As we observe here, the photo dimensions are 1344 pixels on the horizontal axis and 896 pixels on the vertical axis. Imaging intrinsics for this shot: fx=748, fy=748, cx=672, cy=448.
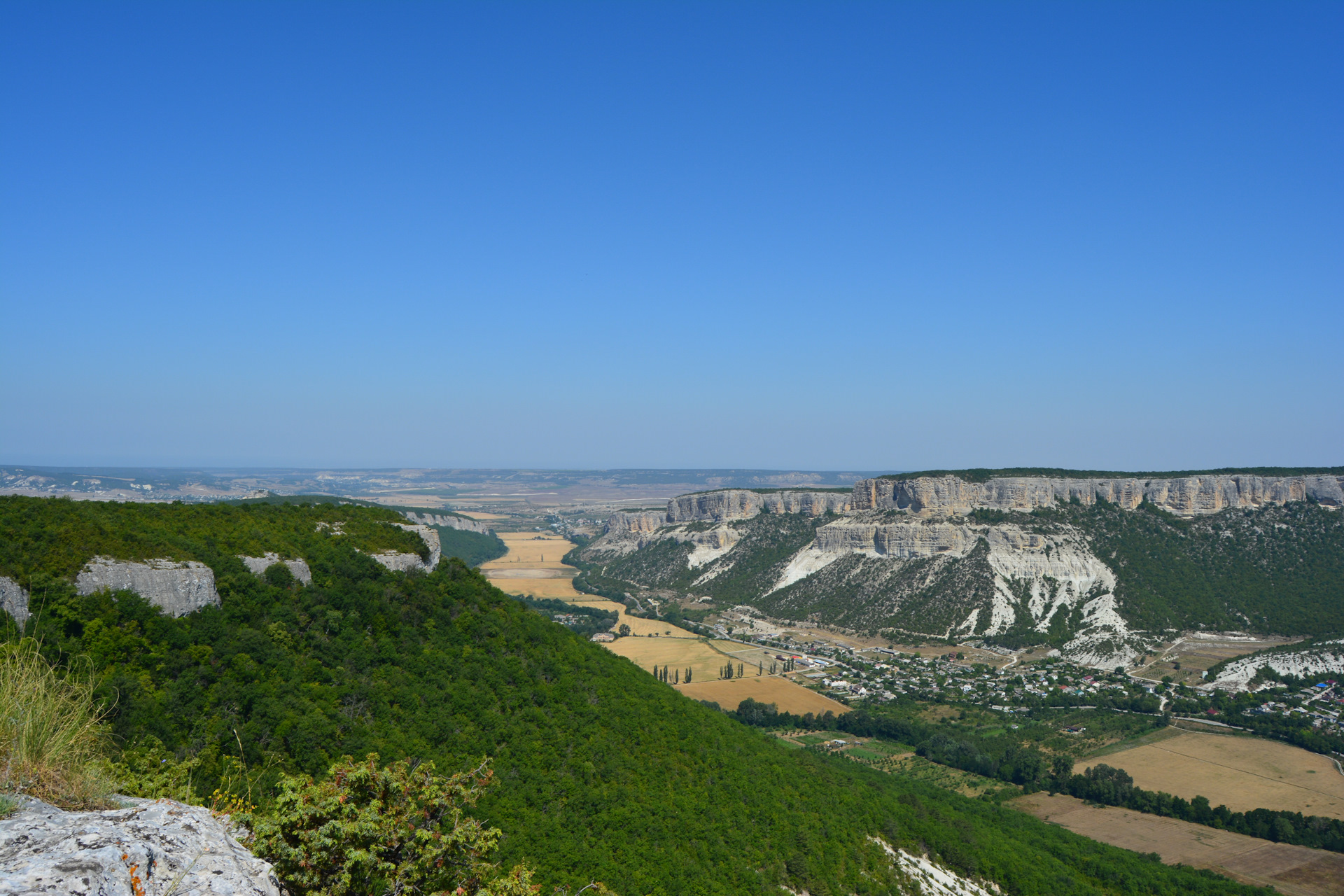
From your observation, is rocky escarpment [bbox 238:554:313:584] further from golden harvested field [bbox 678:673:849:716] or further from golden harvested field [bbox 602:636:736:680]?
golden harvested field [bbox 602:636:736:680]

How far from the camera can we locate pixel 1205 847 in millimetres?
53969

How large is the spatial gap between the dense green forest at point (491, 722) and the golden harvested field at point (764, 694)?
3941 cm

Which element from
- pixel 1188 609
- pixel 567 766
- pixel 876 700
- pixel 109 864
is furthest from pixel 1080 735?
pixel 109 864

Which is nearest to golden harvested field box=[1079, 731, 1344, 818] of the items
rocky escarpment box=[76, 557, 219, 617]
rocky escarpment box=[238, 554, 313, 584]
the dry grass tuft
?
rocky escarpment box=[238, 554, 313, 584]

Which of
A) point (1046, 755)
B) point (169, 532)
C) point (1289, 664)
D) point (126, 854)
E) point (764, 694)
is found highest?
point (169, 532)

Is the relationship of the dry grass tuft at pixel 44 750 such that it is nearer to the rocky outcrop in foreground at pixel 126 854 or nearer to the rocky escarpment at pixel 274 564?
the rocky outcrop in foreground at pixel 126 854

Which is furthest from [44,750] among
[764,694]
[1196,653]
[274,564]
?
[1196,653]

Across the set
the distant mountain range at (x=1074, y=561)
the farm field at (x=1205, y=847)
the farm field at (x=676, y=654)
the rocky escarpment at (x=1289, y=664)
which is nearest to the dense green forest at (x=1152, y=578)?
the distant mountain range at (x=1074, y=561)

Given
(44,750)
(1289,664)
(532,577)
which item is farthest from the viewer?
(532,577)

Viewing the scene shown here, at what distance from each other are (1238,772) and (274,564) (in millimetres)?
80063

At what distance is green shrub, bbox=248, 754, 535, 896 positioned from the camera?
9.91 m

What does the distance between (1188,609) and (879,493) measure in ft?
180

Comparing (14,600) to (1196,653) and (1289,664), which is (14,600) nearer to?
(1289,664)

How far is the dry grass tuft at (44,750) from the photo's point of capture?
27.1 ft
